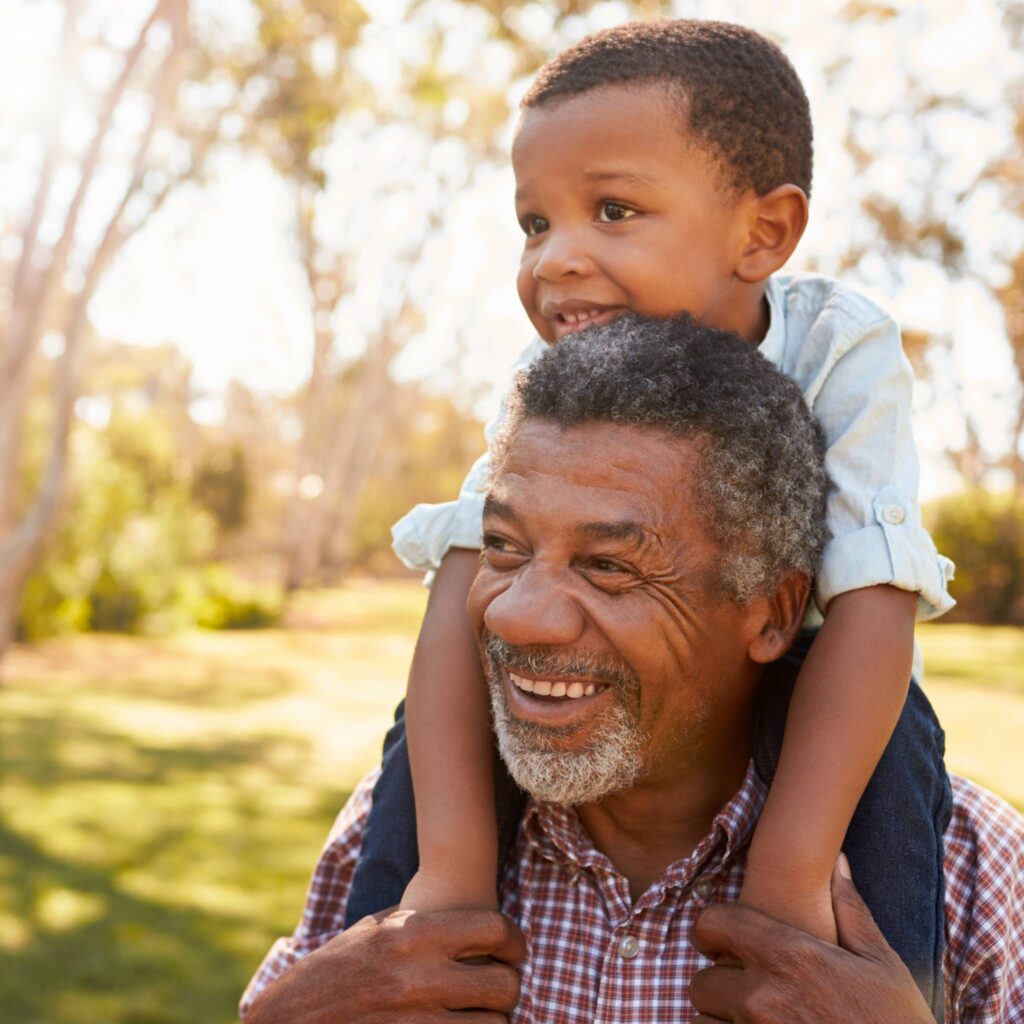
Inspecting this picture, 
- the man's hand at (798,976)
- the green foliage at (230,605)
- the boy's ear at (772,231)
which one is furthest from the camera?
the green foliage at (230,605)

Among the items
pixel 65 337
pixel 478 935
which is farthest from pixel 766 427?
pixel 65 337

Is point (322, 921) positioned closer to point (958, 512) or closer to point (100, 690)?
point (100, 690)

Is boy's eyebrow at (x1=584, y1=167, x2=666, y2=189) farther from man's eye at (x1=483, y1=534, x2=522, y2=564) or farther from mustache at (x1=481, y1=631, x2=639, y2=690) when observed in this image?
mustache at (x1=481, y1=631, x2=639, y2=690)

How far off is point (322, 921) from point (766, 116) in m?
1.91

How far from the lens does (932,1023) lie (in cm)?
182

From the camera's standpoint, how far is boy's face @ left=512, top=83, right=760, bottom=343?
2.30m

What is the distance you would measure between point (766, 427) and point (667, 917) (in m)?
0.91

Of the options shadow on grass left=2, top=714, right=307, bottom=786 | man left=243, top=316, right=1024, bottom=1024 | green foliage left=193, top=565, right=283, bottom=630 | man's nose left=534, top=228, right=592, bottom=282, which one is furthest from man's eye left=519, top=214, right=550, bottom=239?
green foliage left=193, top=565, right=283, bottom=630

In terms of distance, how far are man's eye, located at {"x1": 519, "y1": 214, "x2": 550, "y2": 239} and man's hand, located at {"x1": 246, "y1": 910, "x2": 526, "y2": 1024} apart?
1.34 metres

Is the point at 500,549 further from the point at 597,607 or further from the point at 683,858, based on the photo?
the point at 683,858

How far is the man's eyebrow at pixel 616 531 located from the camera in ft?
6.80

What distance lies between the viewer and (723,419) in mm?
2137

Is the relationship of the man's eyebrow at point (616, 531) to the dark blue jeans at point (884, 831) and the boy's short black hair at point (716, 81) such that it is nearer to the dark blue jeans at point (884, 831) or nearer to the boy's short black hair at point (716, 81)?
the dark blue jeans at point (884, 831)

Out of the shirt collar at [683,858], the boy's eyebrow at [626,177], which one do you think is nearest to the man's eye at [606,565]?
the shirt collar at [683,858]
